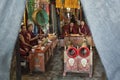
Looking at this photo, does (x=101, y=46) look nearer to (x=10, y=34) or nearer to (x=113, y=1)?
(x=113, y=1)

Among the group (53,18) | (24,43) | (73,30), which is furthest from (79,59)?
Answer: (53,18)

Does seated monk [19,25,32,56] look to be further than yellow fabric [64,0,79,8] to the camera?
No

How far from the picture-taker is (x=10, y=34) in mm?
2887

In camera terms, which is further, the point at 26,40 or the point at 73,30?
the point at 73,30

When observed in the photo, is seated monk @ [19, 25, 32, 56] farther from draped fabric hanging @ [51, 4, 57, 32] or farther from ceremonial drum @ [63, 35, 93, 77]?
draped fabric hanging @ [51, 4, 57, 32]

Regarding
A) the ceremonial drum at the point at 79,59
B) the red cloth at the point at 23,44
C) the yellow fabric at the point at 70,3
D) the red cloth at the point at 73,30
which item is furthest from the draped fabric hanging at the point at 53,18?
the ceremonial drum at the point at 79,59

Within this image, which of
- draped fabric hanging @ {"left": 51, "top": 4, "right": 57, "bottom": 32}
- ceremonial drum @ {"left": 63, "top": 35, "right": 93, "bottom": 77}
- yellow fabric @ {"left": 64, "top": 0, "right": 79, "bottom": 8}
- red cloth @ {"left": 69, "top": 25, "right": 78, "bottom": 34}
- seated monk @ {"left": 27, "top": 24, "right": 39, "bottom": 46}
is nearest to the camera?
ceremonial drum @ {"left": 63, "top": 35, "right": 93, "bottom": 77}

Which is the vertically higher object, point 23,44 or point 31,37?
point 31,37

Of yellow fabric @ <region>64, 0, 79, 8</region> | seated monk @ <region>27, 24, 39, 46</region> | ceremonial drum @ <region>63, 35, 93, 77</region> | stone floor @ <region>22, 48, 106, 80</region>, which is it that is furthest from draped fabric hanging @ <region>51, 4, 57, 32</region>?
ceremonial drum @ <region>63, 35, 93, 77</region>

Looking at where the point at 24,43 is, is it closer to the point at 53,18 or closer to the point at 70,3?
the point at 70,3

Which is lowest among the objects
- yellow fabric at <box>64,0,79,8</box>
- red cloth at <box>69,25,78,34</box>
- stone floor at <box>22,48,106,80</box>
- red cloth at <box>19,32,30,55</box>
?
stone floor at <box>22,48,106,80</box>

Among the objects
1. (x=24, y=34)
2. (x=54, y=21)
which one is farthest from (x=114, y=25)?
(x=54, y=21)

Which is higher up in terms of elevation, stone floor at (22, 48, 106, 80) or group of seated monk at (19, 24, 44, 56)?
group of seated monk at (19, 24, 44, 56)

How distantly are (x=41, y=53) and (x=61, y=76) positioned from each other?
93 cm
